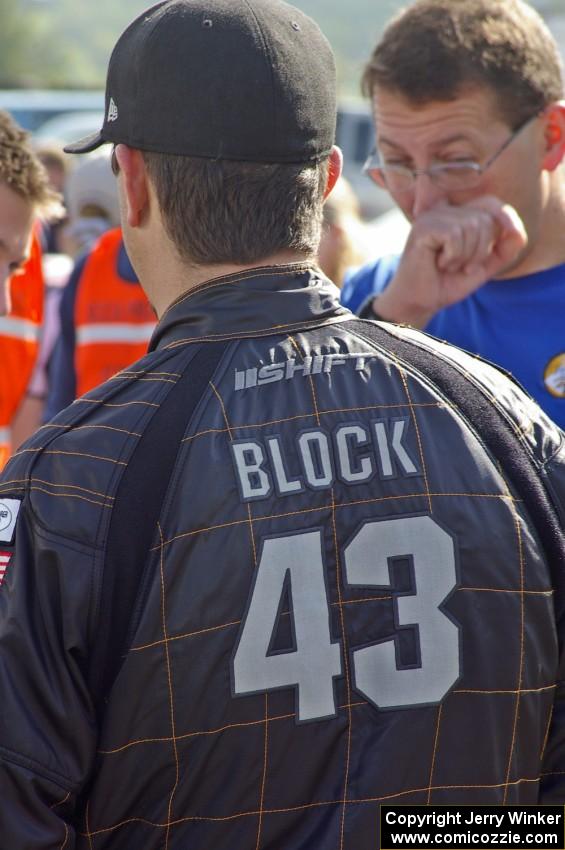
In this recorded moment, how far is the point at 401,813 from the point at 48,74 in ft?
211

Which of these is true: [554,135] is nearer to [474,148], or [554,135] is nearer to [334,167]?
[474,148]

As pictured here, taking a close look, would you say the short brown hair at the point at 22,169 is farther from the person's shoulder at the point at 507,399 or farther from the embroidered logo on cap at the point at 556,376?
the person's shoulder at the point at 507,399

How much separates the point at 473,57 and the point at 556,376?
0.88 m

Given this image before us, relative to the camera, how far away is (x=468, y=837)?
5.47 ft

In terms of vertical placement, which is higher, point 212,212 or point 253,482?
point 212,212

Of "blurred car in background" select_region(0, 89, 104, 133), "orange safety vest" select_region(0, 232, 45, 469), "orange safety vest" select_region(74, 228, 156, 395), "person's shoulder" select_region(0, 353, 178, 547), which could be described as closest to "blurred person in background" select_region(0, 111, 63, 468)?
"orange safety vest" select_region(0, 232, 45, 469)

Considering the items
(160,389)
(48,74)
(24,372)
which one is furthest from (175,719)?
(48,74)

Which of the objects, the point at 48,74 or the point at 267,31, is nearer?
the point at 267,31

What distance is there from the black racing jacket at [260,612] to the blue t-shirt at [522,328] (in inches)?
43.9

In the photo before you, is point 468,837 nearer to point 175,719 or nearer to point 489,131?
point 175,719

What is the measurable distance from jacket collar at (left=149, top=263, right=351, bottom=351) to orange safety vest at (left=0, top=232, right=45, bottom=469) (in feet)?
8.06

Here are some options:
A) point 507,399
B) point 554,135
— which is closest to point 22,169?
point 554,135

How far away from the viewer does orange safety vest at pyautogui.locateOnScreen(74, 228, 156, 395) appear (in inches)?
176

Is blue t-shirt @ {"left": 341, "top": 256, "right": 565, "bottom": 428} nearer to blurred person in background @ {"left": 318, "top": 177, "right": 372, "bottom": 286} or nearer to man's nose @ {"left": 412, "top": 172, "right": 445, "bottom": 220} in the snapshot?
man's nose @ {"left": 412, "top": 172, "right": 445, "bottom": 220}
